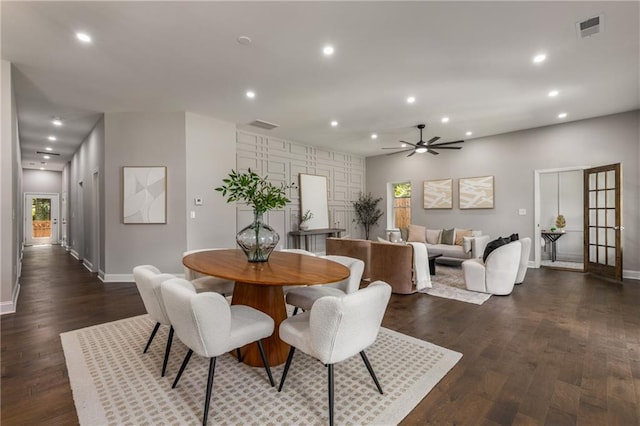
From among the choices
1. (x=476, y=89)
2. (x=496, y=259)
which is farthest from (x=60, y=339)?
(x=476, y=89)

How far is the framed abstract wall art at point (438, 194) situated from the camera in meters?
7.45

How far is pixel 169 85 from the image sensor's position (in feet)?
13.1

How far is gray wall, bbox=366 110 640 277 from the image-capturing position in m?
5.25

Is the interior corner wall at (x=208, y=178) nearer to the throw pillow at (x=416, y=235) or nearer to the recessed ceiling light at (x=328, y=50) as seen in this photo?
the recessed ceiling light at (x=328, y=50)

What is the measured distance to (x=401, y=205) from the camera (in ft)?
28.7

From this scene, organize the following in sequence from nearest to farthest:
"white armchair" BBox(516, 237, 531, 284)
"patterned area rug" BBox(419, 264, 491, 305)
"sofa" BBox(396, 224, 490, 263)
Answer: "patterned area rug" BBox(419, 264, 491, 305) → "white armchair" BBox(516, 237, 531, 284) → "sofa" BBox(396, 224, 490, 263)

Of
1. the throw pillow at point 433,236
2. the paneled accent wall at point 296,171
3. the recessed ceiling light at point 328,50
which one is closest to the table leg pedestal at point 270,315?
the recessed ceiling light at point 328,50

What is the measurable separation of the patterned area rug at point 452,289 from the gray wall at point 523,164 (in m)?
1.97

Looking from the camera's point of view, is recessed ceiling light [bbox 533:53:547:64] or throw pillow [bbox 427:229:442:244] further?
throw pillow [bbox 427:229:442:244]

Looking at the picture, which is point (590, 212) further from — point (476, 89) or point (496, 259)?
point (476, 89)

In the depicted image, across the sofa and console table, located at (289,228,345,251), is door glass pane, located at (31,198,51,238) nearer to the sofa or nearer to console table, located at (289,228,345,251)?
console table, located at (289,228,345,251)

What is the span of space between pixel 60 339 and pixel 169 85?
3.19 meters

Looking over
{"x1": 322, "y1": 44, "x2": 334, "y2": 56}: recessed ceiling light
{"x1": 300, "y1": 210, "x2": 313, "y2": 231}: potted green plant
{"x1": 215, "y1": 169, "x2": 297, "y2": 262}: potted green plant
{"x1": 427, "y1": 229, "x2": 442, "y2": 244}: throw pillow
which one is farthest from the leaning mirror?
{"x1": 215, "y1": 169, "x2": 297, "y2": 262}: potted green plant

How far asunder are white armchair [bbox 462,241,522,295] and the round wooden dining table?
9.60 ft
